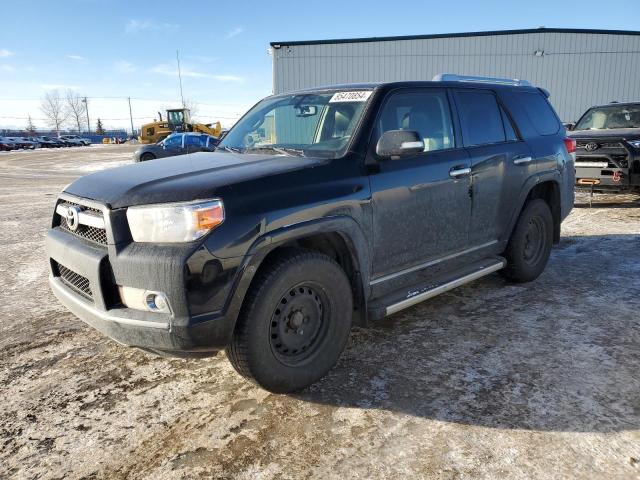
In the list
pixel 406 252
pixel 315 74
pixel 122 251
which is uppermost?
pixel 315 74

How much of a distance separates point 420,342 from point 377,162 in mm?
1341

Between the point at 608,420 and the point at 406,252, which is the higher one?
the point at 406,252

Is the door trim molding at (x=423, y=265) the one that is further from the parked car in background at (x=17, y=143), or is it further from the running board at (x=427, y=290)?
the parked car in background at (x=17, y=143)

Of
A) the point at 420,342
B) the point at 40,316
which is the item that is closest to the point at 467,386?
the point at 420,342

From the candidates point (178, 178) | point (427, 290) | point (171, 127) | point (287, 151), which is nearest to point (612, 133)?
point (427, 290)

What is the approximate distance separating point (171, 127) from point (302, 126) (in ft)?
118

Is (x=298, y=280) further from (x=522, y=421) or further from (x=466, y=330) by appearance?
(x=466, y=330)

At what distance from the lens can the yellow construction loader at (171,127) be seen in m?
36.8

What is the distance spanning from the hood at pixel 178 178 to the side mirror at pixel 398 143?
0.40 m

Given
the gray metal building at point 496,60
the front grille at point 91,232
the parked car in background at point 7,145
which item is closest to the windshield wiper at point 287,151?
the front grille at point 91,232

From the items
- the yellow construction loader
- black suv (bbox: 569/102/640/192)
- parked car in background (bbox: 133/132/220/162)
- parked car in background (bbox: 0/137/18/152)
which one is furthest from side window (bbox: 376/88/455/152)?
parked car in background (bbox: 0/137/18/152)

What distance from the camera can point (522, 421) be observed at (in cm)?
251

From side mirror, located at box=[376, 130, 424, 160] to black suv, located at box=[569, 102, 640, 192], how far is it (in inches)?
266

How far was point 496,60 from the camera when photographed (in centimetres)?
2517
